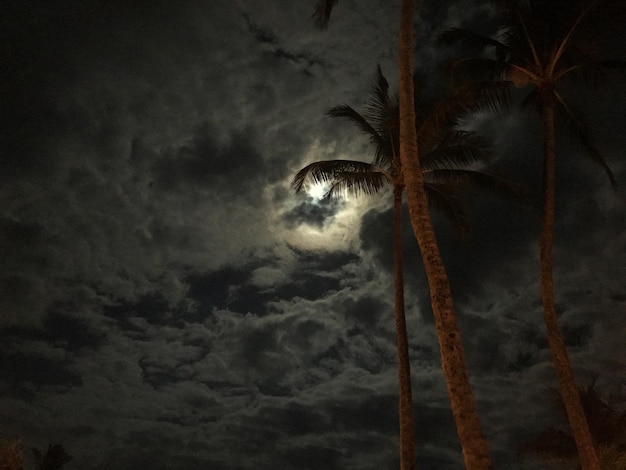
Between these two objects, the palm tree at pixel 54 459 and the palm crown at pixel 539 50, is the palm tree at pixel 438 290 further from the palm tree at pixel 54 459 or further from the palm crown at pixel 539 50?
the palm tree at pixel 54 459

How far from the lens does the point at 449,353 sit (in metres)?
8.25

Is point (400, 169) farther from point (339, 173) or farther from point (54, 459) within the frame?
point (54, 459)

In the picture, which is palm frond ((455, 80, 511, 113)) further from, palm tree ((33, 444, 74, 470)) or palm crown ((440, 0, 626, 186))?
palm tree ((33, 444, 74, 470))

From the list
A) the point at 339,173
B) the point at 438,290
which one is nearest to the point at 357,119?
the point at 339,173

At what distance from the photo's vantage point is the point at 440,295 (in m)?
8.78

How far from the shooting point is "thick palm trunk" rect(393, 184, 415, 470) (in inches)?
560

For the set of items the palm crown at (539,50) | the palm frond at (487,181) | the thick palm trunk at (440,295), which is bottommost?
the thick palm trunk at (440,295)

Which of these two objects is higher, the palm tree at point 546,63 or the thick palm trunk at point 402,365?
the palm tree at point 546,63

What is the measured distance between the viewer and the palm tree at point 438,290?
758cm

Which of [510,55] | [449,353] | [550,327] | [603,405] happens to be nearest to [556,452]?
[603,405]

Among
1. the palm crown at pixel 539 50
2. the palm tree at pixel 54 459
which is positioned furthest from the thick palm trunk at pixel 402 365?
the palm tree at pixel 54 459

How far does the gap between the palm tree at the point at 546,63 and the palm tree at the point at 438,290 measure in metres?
5.10

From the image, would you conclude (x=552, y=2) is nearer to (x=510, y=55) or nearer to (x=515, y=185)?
(x=510, y=55)

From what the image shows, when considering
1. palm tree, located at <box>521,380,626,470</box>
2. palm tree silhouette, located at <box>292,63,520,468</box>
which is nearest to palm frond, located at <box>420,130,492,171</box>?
palm tree silhouette, located at <box>292,63,520,468</box>
